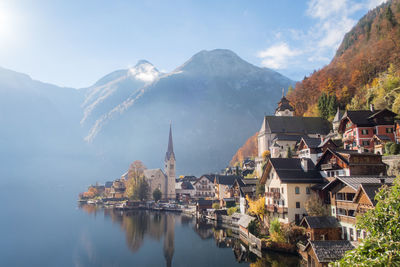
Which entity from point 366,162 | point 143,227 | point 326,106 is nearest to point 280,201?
point 366,162

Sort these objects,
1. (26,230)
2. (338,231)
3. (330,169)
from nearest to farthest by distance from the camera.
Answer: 1. (338,231)
2. (330,169)
3. (26,230)

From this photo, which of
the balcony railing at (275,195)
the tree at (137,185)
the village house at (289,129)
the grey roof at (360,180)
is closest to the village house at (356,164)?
the grey roof at (360,180)

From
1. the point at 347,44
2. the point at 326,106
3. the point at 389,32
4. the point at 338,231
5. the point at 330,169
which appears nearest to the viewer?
the point at 338,231

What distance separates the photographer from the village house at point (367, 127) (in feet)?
167

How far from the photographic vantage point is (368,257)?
8445 mm

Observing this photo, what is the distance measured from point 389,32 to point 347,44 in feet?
178

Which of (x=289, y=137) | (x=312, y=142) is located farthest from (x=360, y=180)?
(x=289, y=137)

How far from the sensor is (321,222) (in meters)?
34.2

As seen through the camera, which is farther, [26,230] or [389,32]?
[389,32]

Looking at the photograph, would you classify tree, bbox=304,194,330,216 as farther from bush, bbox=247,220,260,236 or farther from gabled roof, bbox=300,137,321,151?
gabled roof, bbox=300,137,321,151

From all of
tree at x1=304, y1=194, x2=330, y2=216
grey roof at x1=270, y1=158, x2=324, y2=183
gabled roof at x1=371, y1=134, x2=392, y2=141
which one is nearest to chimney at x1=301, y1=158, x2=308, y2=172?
grey roof at x1=270, y1=158, x2=324, y2=183

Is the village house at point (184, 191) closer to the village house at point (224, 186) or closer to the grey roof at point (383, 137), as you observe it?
the village house at point (224, 186)

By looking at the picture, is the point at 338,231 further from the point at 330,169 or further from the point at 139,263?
the point at 139,263

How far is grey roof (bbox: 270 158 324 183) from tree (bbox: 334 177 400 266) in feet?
99.0
